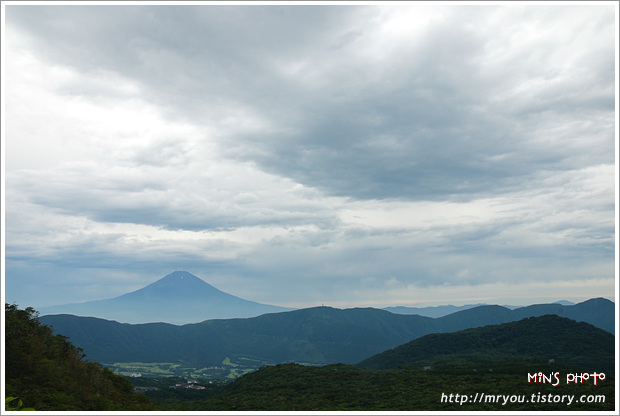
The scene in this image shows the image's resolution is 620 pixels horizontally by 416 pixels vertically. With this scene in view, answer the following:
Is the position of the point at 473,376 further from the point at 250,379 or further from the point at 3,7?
the point at 3,7

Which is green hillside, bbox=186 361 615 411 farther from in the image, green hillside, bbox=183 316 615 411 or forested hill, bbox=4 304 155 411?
forested hill, bbox=4 304 155 411

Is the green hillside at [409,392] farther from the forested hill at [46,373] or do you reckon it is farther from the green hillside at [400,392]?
the forested hill at [46,373]

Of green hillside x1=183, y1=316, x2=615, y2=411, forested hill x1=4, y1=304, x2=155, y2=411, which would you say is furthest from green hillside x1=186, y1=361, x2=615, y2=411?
forested hill x1=4, y1=304, x2=155, y2=411

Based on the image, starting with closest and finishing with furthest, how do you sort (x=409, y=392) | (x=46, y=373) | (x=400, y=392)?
(x=46, y=373)
(x=409, y=392)
(x=400, y=392)

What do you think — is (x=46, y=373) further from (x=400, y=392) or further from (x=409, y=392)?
(x=400, y=392)

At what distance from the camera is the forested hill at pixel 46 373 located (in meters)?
29.7

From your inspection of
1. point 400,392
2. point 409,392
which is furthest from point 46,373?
point 400,392

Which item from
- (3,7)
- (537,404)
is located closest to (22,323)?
(3,7)

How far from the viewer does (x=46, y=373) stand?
1332 inches

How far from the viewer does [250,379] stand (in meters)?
130

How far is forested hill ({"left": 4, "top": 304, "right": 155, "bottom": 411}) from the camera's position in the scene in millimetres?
29688

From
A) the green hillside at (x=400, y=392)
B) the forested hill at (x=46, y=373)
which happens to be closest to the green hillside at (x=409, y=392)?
the green hillside at (x=400, y=392)

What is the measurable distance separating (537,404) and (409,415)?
1473 inches

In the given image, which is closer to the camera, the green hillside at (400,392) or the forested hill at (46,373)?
the forested hill at (46,373)
